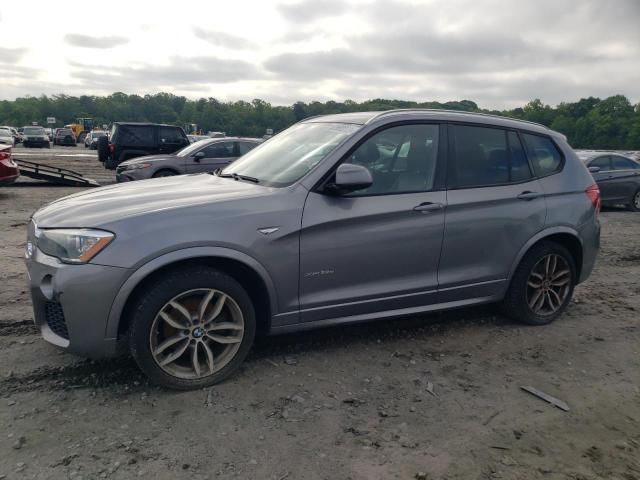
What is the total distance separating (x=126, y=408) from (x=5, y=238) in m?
5.47

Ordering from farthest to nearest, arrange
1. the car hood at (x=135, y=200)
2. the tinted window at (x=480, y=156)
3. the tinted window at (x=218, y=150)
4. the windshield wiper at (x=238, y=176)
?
the tinted window at (x=218, y=150) → the tinted window at (x=480, y=156) → the windshield wiper at (x=238, y=176) → the car hood at (x=135, y=200)

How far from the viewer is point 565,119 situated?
74.6 metres

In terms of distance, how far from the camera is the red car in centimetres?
1094

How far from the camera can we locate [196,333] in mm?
3256

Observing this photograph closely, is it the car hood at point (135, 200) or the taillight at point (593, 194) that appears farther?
the taillight at point (593, 194)

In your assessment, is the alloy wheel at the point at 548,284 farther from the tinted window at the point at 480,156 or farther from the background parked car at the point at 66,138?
the background parked car at the point at 66,138

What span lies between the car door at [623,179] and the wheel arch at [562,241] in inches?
363

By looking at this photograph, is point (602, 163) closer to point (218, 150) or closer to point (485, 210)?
point (218, 150)

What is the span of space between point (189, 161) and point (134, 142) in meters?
4.96

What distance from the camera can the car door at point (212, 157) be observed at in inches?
463

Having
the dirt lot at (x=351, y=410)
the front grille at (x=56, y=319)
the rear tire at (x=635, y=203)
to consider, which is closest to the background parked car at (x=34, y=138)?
the rear tire at (x=635, y=203)

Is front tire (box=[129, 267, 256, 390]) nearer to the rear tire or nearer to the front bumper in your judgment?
the front bumper

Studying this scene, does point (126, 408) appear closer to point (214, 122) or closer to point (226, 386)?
point (226, 386)

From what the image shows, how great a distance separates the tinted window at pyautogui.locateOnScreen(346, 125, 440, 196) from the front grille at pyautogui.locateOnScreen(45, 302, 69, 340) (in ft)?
6.57
